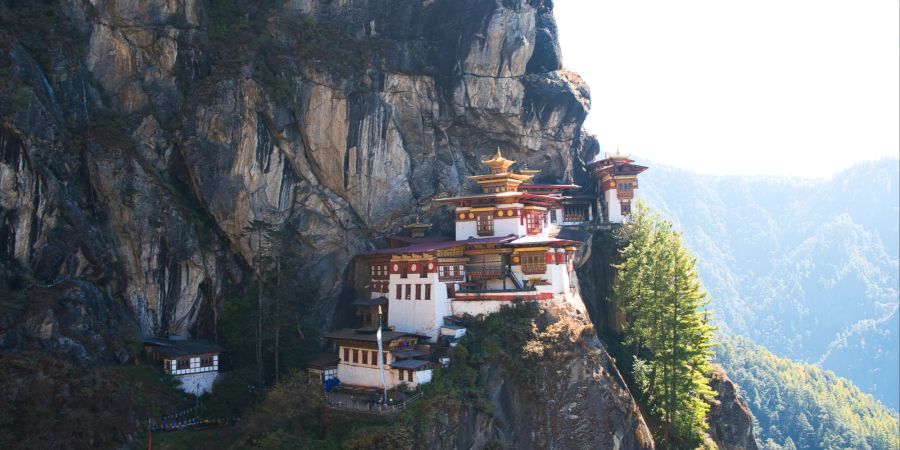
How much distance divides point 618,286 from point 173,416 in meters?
26.7

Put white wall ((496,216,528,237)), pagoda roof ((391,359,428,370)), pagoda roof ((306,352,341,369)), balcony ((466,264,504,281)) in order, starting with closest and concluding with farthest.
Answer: pagoda roof ((391,359,428,370))
pagoda roof ((306,352,341,369))
balcony ((466,264,504,281))
white wall ((496,216,528,237))

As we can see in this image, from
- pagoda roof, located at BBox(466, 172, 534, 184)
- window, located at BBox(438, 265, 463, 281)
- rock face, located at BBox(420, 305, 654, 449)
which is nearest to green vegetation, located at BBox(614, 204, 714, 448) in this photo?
rock face, located at BBox(420, 305, 654, 449)

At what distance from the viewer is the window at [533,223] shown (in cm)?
4941

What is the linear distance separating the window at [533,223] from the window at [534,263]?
16.8ft

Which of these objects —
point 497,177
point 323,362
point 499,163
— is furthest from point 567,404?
point 499,163

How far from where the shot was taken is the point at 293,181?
47.1 meters

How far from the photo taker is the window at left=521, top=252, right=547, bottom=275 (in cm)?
4408

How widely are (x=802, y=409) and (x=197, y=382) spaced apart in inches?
3721

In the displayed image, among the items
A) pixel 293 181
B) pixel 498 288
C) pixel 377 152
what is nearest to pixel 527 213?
pixel 498 288

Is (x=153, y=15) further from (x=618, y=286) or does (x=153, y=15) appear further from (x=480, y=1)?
(x=618, y=286)

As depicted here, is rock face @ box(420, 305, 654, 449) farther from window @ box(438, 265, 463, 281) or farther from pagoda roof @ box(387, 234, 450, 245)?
pagoda roof @ box(387, 234, 450, 245)

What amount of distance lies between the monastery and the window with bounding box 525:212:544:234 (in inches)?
2.4

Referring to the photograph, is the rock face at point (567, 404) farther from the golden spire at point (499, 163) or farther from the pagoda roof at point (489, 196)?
the golden spire at point (499, 163)

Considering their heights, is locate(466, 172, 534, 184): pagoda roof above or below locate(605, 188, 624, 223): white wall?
above
